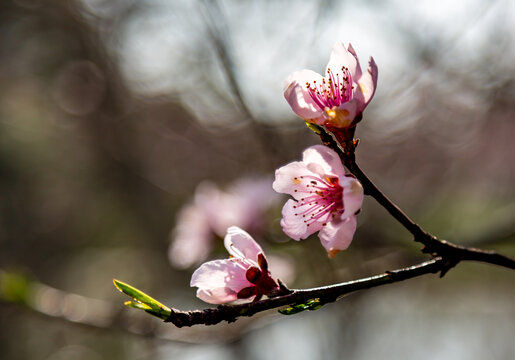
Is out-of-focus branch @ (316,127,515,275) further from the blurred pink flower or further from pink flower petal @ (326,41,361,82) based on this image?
the blurred pink flower

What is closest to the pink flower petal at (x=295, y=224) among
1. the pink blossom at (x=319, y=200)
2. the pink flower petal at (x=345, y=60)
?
the pink blossom at (x=319, y=200)

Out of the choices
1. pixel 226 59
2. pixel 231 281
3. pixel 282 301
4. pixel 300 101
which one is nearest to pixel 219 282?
pixel 231 281

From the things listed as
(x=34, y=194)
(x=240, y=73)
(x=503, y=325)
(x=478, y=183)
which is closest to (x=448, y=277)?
(x=503, y=325)

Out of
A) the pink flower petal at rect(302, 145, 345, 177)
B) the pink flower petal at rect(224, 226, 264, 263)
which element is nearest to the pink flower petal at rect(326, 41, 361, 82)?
the pink flower petal at rect(302, 145, 345, 177)

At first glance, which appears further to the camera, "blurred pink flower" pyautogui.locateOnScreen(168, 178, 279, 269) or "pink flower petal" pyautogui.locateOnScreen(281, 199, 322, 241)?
"blurred pink flower" pyautogui.locateOnScreen(168, 178, 279, 269)

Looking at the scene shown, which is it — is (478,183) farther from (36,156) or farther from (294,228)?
(36,156)

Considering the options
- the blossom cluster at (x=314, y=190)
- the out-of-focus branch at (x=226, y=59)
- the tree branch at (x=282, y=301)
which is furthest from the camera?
the out-of-focus branch at (x=226, y=59)

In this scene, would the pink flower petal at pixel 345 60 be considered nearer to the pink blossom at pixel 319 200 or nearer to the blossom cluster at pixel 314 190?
the blossom cluster at pixel 314 190
